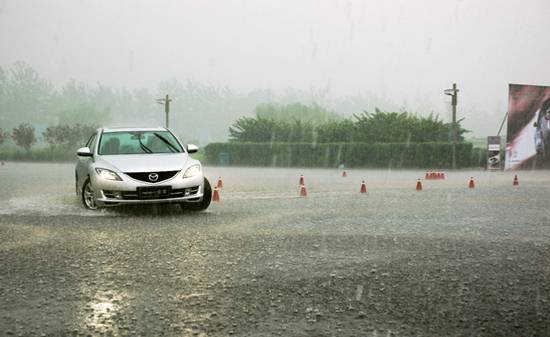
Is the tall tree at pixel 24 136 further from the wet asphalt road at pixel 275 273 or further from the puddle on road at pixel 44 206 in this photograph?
the wet asphalt road at pixel 275 273

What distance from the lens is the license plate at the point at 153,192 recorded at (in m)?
10.4

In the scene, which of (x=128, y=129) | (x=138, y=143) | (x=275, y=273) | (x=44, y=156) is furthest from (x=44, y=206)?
(x=44, y=156)

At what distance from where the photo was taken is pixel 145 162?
10805mm

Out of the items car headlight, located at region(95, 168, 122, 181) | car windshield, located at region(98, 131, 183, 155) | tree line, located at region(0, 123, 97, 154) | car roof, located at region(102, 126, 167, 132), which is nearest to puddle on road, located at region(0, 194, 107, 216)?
car headlight, located at region(95, 168, 122, 181)

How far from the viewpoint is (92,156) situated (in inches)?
452

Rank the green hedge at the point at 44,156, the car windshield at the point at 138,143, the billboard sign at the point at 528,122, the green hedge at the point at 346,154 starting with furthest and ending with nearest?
the green hedge at the point at 44,156, the green hedge at the point at 346,154, the billboard sign at the point at 528,122, the car windshield at the point at 138,143

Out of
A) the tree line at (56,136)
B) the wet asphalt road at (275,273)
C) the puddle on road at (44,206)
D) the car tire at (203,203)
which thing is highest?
the tree line at (56,136)

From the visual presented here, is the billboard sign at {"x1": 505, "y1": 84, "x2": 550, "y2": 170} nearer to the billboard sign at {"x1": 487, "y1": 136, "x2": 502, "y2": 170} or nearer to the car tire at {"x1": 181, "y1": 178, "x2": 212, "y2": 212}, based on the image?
the billboard sign at {"x1": 487, "y1": 136, "x2": 502, "y2": 170}

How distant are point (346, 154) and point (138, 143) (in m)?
28.0

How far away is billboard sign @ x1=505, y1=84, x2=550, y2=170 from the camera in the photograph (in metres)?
33.4

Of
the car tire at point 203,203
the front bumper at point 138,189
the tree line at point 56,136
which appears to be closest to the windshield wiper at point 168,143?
the car tire at point 203,203

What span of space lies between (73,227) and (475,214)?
6720 mm

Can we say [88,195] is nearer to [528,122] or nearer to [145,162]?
[145,162]

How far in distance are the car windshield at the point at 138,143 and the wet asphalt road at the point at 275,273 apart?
3.77 feet
